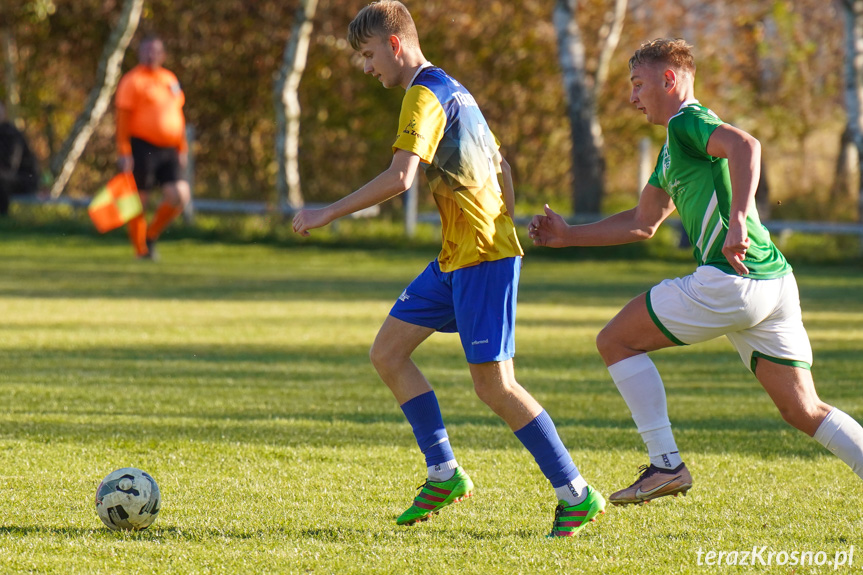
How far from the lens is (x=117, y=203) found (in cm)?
1488

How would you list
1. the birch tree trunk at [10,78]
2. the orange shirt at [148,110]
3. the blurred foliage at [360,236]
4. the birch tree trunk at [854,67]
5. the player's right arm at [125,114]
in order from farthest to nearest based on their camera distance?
1. the birch tree trunk at [10,78]
2. the blurred foliage at [360,236]
3. the birch tree trunk at [854,67]
4. the orange shirt at [148,110]
5. the player's right arm at [125,114]

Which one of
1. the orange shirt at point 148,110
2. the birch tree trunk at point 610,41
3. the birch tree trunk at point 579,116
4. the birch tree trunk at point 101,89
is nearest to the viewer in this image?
the orange shirt at point 148,110

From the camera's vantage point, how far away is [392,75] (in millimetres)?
4262

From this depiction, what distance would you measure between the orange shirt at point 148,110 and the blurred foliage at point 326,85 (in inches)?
383

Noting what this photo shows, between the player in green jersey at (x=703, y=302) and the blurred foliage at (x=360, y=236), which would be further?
the blurred foliage at (x=360, y=236)

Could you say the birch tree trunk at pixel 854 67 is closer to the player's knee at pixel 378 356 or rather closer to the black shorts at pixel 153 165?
the black shorts at pixel 153 165

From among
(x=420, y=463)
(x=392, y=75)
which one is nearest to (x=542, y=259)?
(x=420, y=463)

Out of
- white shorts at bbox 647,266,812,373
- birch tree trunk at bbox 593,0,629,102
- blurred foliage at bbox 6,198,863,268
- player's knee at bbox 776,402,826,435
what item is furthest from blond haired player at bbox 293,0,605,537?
birch tree trunk at bbox 593,0,629,102

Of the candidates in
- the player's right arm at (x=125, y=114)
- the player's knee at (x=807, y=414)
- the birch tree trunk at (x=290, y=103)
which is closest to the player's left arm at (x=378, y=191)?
the player's knee at (x=807, y=414)

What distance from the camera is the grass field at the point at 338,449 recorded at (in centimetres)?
399

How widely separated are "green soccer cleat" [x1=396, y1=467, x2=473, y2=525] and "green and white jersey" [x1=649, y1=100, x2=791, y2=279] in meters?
1.21

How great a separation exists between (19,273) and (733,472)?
38.9 feet

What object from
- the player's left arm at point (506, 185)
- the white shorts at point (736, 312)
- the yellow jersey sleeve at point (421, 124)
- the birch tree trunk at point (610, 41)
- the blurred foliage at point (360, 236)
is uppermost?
the birch tree trunk at point (610, 41)

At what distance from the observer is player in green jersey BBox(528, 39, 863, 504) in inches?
162
